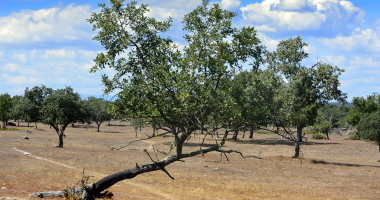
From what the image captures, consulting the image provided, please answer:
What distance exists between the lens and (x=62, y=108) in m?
41.3

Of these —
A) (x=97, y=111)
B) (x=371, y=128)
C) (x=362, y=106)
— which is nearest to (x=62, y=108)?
(x=97, y=111)

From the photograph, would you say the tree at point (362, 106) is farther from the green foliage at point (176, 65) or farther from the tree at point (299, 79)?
the green foliage at point (176, 65)

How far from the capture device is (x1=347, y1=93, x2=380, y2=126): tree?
276ft

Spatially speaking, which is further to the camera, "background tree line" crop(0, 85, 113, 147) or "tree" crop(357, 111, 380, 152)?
"background tree line" crop(0, 85, 113, 147)

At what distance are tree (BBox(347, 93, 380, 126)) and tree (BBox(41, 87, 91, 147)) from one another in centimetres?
7173

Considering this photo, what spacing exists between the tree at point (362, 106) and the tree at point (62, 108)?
71.7m

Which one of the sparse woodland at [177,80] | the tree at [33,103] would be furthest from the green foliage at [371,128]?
the tree at [33,103]

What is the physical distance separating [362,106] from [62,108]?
78814mm

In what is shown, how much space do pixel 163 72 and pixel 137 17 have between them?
3.28m

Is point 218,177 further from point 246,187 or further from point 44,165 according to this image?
point 44,165

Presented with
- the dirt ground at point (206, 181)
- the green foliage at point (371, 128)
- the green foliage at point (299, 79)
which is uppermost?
the green foliage at point (299, 79)

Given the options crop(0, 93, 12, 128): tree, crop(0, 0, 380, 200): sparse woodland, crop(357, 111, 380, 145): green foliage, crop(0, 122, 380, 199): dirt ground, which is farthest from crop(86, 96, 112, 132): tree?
crop(357, 111, 380, 145): green foliage

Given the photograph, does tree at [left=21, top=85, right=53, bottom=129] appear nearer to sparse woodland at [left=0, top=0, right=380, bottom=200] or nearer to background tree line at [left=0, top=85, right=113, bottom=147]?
background tree line at [left=0, top=85, right=113, bottom=147]

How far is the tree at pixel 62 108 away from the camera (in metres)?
41.3
